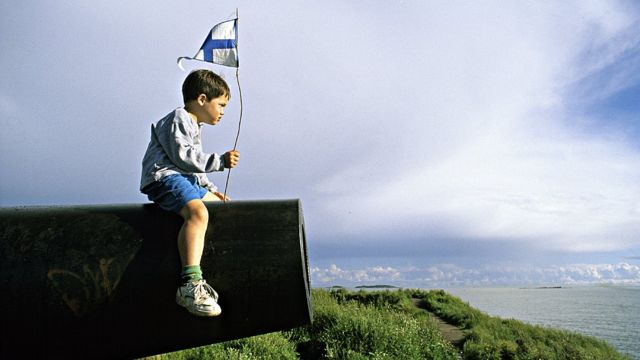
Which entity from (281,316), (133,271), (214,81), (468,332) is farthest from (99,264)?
(468,332)

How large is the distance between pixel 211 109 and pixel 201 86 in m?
0.17

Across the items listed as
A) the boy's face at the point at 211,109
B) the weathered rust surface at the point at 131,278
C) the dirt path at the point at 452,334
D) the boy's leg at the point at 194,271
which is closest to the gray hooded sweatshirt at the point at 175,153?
the boy's face at the point at 211,109

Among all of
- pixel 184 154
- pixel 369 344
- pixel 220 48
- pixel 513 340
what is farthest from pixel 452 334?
pixel 184 154

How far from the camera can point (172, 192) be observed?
2766 millimetres

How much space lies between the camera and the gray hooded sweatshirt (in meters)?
2.95

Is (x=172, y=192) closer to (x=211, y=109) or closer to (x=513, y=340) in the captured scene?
(x=211, y=109)

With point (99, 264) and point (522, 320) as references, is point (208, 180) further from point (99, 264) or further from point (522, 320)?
point (522, 320)

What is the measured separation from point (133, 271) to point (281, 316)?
2.74 ft

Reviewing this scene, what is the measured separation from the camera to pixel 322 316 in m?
10.6

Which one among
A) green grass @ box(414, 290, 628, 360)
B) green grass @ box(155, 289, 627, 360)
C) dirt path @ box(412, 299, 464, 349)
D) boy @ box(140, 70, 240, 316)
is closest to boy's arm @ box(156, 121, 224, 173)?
boy @ box(140, 70, 240, 316)

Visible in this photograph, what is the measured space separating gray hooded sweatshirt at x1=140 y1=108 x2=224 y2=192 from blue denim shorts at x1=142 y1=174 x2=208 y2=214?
5cm

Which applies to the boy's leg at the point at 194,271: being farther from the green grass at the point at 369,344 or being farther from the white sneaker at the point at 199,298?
the green grass at the point at 369,344

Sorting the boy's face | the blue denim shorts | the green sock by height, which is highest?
the boy's face

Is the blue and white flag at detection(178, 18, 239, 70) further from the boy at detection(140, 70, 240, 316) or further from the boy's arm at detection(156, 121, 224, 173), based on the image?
the boy's arm at detection(156, 121, 224, 173)
